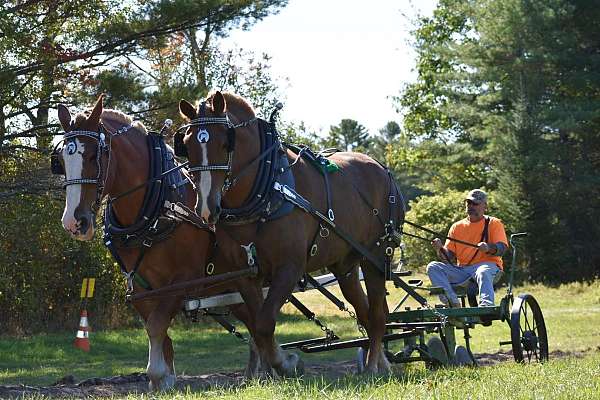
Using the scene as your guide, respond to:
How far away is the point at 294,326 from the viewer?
20.1m

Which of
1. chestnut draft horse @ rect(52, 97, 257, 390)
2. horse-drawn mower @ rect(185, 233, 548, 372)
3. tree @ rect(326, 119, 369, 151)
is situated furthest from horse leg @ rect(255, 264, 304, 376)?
tree @ rect(326, 119, 369, 151)

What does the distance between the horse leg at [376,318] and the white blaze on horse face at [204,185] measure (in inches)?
107

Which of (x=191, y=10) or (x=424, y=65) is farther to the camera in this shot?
(x=424, y=65)

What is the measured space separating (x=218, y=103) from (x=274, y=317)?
1.69 m

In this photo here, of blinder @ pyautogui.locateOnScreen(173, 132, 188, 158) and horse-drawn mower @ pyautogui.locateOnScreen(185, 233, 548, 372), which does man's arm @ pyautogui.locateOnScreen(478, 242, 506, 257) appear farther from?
blinder @ pyautogui.locateOnScreen(173, 132, 188, 158)

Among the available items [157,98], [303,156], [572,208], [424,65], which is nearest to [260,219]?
[303,156]

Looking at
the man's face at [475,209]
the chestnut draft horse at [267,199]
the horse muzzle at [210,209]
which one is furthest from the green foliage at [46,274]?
the horse muzzle at [210,209]

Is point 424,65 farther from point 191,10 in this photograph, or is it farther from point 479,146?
point 191,10

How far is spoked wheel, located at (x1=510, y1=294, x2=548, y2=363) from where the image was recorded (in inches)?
383

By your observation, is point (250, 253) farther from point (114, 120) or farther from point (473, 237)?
point (473, 237)

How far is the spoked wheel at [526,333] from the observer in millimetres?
9719

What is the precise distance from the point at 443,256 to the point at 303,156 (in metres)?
2.64

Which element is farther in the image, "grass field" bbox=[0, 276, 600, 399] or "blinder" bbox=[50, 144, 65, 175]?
"blinder" bbox=[50, 144, 65, 175]

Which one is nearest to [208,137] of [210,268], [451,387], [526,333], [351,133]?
[210,268]
